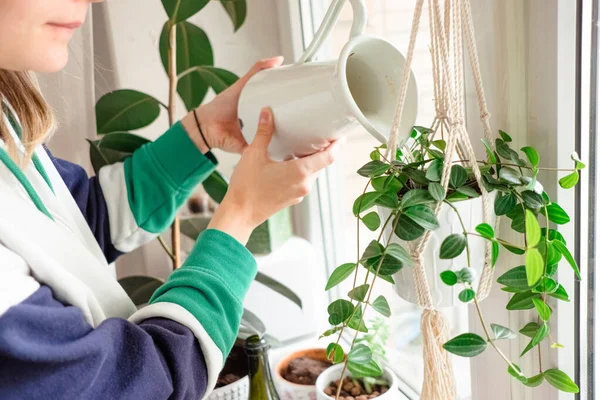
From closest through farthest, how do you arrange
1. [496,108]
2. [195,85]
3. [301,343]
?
[496,108] < [195,85] < [301,343]

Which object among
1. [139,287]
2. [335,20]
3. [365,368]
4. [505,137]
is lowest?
[139,287]

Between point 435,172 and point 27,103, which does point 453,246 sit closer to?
point 435,172

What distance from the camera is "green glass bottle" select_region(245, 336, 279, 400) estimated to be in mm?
877

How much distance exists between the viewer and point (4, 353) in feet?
1.57

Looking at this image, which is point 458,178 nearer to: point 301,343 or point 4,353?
point 4,353

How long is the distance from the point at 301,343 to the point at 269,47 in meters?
0.62

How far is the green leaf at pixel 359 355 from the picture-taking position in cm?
58

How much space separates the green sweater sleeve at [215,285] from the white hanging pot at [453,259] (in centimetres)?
20

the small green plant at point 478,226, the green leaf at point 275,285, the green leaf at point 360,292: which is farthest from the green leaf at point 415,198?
the green leaf at point 275,285

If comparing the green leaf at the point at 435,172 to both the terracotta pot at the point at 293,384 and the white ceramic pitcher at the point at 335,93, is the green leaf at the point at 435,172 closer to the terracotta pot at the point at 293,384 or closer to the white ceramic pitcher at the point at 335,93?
the white ceramic pitcher at the point at 335,93

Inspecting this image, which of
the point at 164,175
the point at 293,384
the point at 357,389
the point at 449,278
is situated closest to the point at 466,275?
the point at 449,278

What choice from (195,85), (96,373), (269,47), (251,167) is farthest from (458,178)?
(269,47)

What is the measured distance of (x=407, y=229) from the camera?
1.71 feet

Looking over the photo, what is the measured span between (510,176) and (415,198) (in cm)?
9
